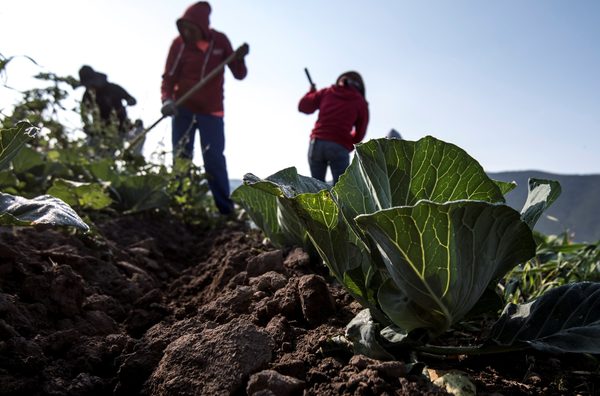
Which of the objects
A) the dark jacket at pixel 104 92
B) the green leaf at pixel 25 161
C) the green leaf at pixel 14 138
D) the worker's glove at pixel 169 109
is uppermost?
the dark jacket at pixel 104 92

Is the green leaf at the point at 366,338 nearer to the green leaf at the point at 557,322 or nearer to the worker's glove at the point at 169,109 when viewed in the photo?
the green leaf at the point at 557,322

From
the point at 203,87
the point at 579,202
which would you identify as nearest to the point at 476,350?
the point at 203,87

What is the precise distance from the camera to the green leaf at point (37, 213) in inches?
46.8

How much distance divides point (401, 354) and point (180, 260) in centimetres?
225

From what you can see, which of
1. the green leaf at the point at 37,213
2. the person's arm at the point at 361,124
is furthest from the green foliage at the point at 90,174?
the person's arm at the point at 361,124

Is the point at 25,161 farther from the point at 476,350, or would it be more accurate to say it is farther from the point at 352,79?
the point at 352,79

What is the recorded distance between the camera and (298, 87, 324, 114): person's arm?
619 cm

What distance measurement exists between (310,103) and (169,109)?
189 centimetres

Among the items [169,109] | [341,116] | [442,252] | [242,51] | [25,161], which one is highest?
[242,51]

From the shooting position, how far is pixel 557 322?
1151 mm

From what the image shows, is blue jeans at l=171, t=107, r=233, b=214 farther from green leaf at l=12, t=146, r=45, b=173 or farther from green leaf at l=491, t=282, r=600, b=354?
green leaf at l=491, t=282, r=600, b=354

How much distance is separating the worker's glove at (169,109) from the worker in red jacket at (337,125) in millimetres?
1665

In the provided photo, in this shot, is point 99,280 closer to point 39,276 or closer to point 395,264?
point 39,276

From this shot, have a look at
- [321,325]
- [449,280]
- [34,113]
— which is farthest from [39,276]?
[34,113]
